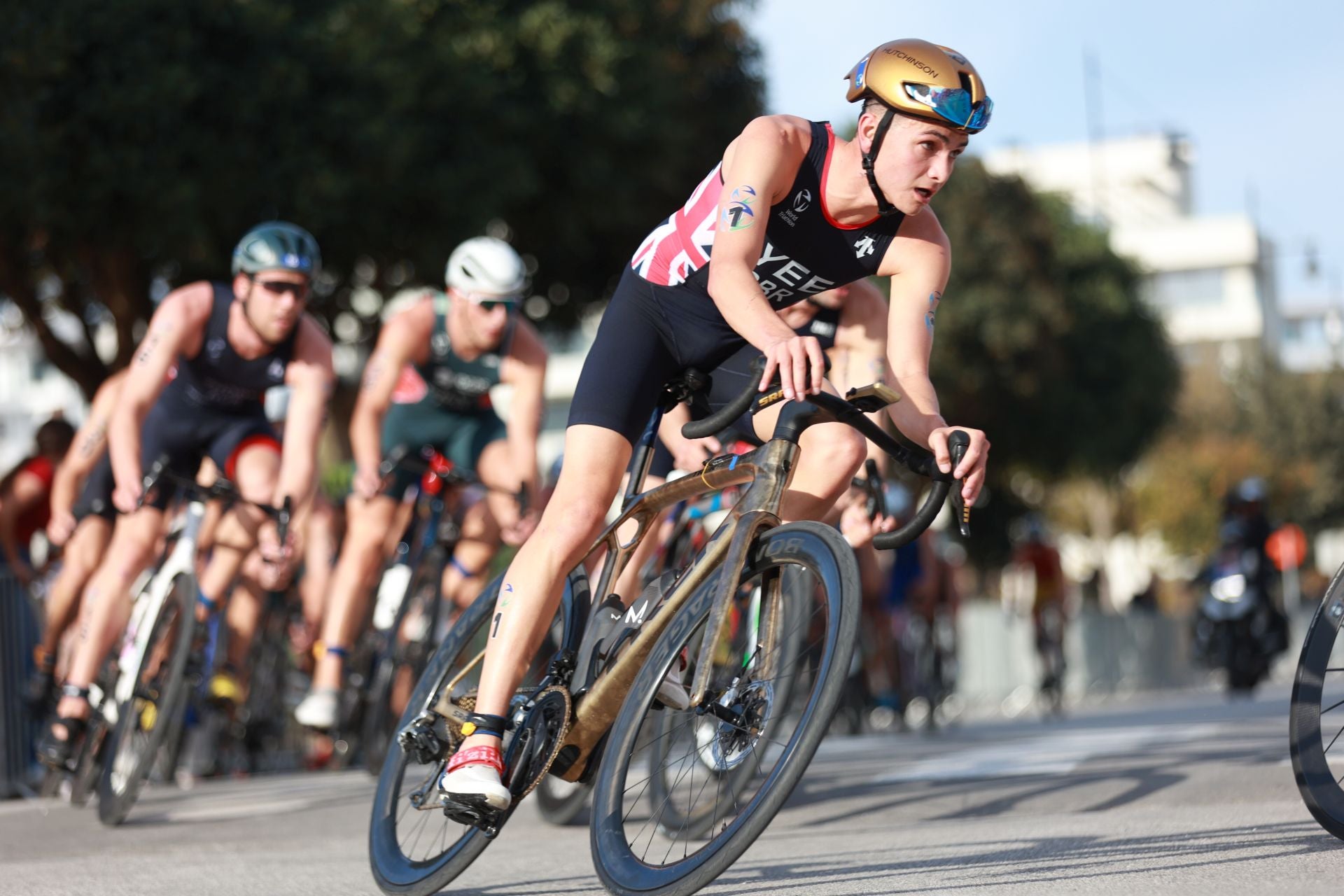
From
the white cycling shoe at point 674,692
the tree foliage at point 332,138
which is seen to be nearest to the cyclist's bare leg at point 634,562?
the white cycling shoe at point 674,692

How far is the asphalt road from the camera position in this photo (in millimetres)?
4441

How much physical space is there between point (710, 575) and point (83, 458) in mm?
6415

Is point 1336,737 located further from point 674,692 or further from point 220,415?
point 220,415

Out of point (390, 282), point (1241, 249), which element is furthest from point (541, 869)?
point (1241, 249)

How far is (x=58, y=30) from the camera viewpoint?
16.6 m

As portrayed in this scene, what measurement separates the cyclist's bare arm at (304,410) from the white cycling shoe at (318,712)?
0.87 m

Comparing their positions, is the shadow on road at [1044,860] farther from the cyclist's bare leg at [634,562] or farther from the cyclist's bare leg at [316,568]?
the cyclist's bare leg at [316,568]

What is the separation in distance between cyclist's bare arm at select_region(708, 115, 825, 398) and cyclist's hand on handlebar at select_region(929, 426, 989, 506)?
1.04 feet

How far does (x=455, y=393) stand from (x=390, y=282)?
1325 cm

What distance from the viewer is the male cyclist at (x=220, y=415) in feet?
24.4

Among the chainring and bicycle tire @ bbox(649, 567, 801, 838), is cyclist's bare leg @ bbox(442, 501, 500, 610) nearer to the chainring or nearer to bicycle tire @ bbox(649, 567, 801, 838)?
the chainring

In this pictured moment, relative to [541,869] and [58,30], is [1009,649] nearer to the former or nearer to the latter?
[58,30]

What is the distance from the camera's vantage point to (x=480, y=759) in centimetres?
436

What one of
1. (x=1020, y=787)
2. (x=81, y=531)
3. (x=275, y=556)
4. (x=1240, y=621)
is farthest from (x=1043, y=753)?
(x=1240, y=621)
